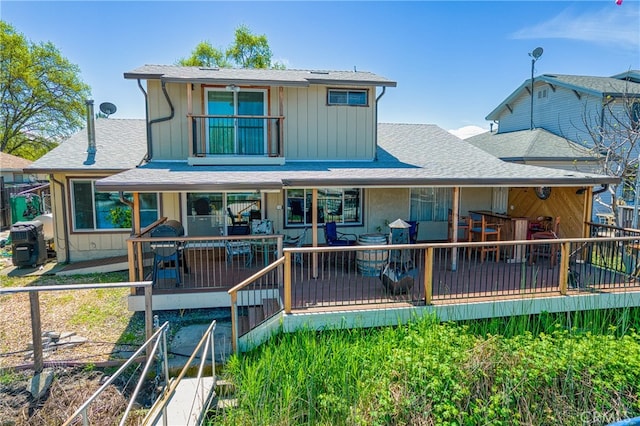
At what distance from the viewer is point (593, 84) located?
16.1 metres

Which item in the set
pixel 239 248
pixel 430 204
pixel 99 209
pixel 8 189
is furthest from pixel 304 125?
pixel 8 189

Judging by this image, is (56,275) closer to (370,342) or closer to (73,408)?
(73,408)

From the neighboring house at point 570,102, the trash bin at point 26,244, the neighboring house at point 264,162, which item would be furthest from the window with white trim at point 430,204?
the trash bin at point 26,244

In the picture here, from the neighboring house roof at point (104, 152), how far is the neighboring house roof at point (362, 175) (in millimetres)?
2089

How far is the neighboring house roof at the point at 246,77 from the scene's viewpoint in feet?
29.5

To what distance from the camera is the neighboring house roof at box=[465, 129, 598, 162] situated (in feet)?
45.9

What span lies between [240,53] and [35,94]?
626 inches

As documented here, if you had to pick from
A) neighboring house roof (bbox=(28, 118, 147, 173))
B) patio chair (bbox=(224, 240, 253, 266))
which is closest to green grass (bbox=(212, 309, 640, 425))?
patio chair (bbox=(224, 240, 253, 266))

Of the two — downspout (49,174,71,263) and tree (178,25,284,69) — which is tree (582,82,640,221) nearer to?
downspout (49,174,71,263)

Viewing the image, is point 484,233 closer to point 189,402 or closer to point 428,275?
point 428,275

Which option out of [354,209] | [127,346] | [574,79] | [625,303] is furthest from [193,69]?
[574,79]

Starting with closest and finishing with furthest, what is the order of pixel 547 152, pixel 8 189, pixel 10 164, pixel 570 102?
pixel 547 152, pixel 570 102, pixel 8 189, pixel 10 164

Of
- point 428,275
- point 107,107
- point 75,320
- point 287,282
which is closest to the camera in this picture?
point 287,282

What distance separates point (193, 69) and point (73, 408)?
9.14 metres
